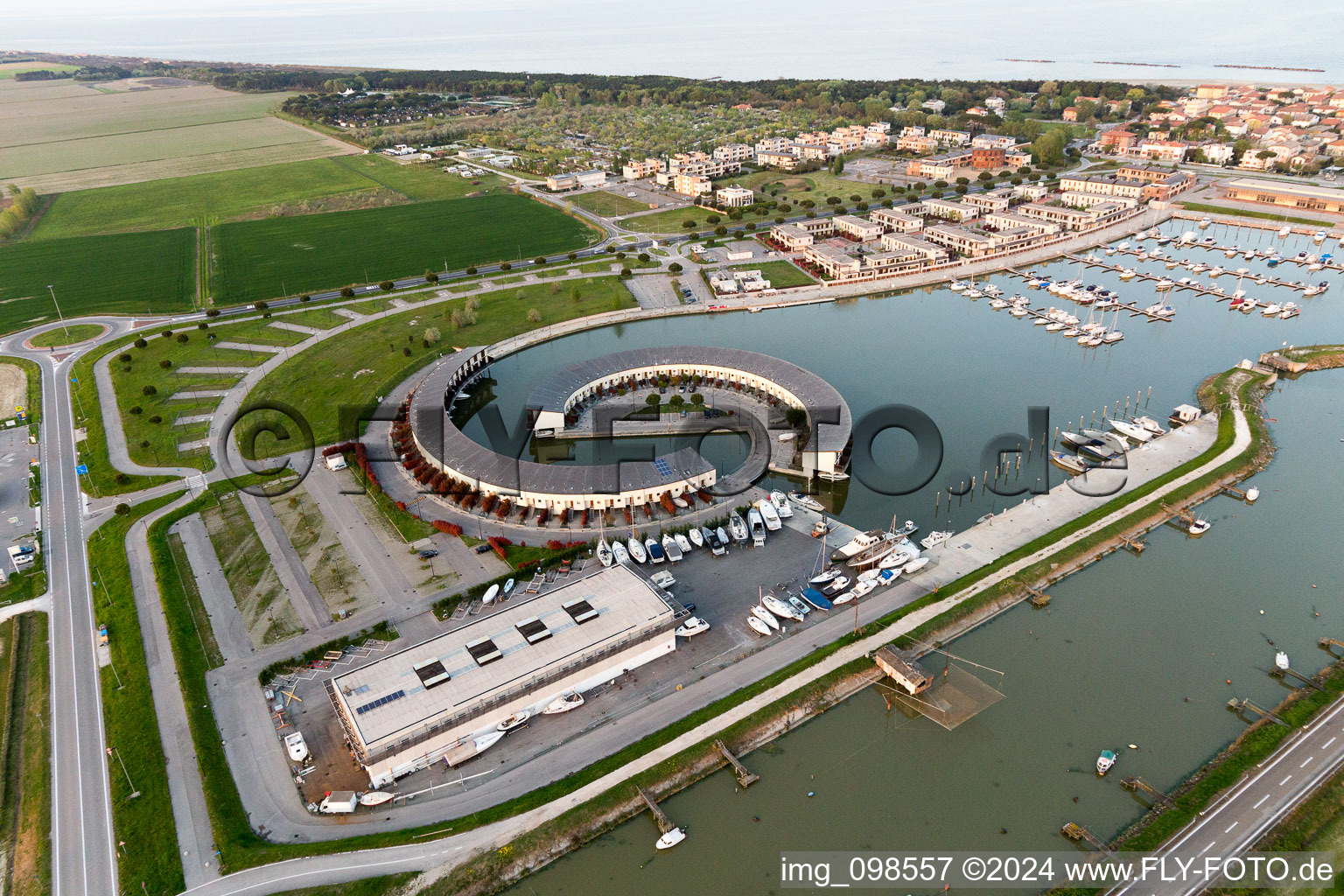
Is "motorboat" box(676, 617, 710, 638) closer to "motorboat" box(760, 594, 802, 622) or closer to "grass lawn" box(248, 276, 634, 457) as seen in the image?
"motorboat" box(760, 594, 802, 622)

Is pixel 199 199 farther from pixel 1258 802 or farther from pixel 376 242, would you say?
pixel 1258 802

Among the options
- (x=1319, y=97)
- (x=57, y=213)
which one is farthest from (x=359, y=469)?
(x=1319, y=97)

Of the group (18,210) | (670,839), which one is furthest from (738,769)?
(18,210)

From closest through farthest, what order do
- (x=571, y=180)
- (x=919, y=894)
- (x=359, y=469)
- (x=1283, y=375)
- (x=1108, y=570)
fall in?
(x=919, y=894), (x=1108, y=570), (x=359, y=469), (x=1283, y=375), (x=571, y=180)

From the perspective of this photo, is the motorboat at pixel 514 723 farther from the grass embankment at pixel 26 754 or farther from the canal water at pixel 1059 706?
the grass embankment at pixel 26 754

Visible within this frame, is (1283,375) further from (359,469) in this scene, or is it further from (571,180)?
(571,180)

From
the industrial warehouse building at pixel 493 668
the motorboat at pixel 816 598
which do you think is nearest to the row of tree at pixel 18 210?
the industrial warehouse building at pixel 493 668
